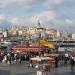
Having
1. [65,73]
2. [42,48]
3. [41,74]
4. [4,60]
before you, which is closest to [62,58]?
[42,48]

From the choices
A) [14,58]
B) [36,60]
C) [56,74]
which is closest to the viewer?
[56,74]

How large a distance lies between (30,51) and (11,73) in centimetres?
1910

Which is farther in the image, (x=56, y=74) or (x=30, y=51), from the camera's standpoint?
(x=30, y=51)

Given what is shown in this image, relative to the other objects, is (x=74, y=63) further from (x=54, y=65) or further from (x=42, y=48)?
(x=42, y=48)

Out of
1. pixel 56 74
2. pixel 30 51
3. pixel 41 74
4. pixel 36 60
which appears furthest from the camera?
pixel 30 51

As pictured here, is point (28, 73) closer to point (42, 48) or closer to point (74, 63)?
point (74, 63)

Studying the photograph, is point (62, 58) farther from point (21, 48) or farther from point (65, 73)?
point (65, 73)

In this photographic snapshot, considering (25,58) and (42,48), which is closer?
(25,58)

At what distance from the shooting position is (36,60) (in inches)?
1407

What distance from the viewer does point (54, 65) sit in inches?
1416

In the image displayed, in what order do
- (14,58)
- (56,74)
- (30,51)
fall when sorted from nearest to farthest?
1. (56,74)
2. (14,58)
3. (30,51)

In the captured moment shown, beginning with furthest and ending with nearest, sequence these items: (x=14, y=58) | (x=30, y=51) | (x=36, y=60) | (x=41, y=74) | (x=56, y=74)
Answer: (x=30, y=51) → (x=14, y=58) → (x=36, y=60) → (x=56, y=74) → (x=41, y=74)

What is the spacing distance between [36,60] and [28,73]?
6569 mm

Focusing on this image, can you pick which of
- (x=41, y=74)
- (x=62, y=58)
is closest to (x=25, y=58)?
(x=62, y=58)
